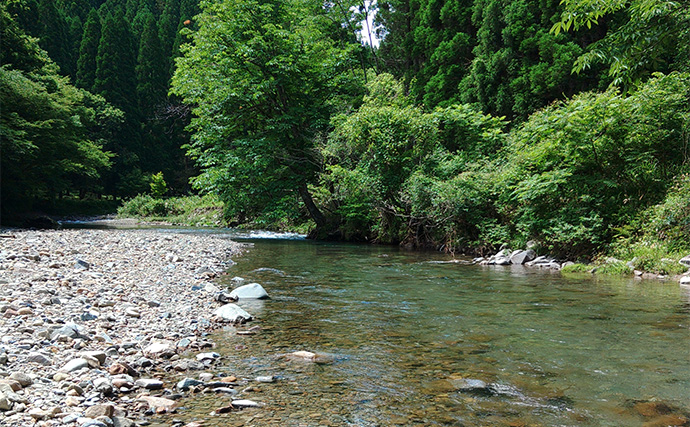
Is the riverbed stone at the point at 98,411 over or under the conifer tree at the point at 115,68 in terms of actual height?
under

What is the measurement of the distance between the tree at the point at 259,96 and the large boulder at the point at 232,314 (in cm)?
1092

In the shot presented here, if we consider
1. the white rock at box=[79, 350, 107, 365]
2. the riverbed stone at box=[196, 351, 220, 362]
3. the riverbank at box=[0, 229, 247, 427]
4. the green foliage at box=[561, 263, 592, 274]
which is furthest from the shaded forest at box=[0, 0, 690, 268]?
the white rock at box=[79, 350, 107, 365]

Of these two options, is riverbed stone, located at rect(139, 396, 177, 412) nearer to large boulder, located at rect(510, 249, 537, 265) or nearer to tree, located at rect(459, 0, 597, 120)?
large boulder, located at rect(510, 249, 537, 265)

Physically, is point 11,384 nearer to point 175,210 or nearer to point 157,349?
point 157,349

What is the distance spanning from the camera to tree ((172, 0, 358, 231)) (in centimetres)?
1549

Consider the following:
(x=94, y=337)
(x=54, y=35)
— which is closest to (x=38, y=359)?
(x=94, y=337)

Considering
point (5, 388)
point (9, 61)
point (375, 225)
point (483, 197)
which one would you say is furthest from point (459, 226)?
point (9, 61)

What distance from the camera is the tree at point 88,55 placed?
41.5 meters

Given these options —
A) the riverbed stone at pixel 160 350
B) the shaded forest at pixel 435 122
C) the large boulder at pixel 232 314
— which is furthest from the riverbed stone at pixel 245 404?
the shaded forest at pixel 435 122

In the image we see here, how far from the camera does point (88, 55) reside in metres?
41.7

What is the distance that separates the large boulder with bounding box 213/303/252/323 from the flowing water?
0.56ft

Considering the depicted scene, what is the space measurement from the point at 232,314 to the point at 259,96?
42.2 ft

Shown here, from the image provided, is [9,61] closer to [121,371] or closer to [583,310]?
[121,371]

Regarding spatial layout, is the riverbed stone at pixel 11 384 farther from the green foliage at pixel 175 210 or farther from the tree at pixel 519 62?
the green foliage at pixel 175 210
